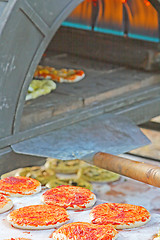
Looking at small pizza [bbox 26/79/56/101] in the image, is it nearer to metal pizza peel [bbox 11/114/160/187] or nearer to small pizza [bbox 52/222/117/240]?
metal pizza peel [bbox 11/114/160/187]

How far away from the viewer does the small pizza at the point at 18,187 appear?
9.08 feet

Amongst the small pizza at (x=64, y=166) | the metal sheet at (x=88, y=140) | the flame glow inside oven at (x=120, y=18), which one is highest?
the flame glow inside oven at (x=120, y=18)

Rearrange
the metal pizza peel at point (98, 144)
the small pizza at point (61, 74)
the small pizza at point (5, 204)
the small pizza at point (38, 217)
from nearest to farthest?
the small pizza at point (38, 217) → the small pizza at point (5, 204) → the metal pizza peel at point (98, 144) → the small pizza at point (61, 74)

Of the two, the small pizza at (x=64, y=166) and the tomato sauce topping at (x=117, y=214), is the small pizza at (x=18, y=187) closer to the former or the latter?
the tomato sauce topping at (x=117, y=214)

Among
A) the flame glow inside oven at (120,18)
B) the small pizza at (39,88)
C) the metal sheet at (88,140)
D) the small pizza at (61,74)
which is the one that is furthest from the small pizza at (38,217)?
the flame glow inside oven at (120,18)

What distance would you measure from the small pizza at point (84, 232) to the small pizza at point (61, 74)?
8.26 ft

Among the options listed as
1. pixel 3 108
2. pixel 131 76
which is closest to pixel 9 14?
pixel 3 108

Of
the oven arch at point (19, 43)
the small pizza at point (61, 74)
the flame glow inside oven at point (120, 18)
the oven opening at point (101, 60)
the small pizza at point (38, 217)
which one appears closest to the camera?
the small pizza at point (38, 217)

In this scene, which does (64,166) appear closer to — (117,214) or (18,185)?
(18,185)

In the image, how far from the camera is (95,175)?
5164mm

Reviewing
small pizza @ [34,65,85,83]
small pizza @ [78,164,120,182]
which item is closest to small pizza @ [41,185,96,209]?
small pizza @ [34,65,85,83]

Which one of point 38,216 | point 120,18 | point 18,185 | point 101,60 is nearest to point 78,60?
point 101,60

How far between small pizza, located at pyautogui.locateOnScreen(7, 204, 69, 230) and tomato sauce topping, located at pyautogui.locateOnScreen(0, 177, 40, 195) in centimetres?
21

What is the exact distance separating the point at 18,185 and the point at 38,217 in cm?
44
